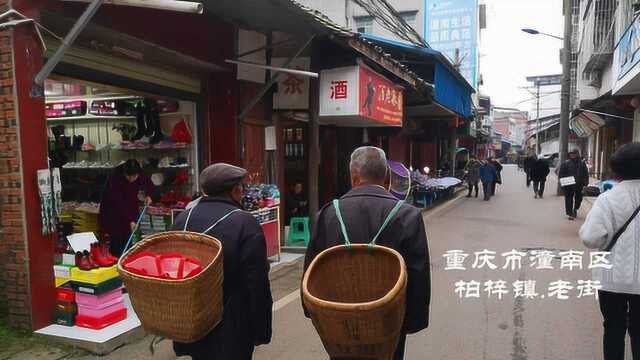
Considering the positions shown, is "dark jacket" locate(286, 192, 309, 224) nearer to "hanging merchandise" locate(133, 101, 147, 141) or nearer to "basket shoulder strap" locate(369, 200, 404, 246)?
Result: "hanging merchandise" locate(133, 101, 147, 141)

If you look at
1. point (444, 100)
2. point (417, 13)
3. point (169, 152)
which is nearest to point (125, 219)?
point (169, 152)

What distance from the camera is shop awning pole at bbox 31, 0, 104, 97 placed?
3.96 metres

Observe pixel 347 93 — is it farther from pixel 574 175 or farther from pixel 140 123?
pixel 574 175

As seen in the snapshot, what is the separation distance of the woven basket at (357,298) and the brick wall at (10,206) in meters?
3.20

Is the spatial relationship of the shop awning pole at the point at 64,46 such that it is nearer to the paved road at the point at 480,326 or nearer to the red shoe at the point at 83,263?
the red shoe at the point at 83,263

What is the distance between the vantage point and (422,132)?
65.4ft

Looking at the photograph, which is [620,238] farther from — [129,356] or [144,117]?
[144,117]

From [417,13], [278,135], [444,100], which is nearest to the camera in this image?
[278,135]

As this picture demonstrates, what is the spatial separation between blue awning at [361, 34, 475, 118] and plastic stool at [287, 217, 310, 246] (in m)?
4.89

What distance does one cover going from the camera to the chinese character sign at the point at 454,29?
26969mm

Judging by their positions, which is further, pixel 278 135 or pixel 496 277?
pixel 278 135

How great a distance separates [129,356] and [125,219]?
2320mm

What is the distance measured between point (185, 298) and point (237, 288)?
45 centimetres

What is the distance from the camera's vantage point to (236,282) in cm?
275
